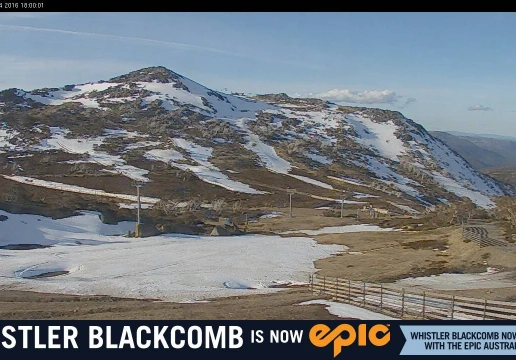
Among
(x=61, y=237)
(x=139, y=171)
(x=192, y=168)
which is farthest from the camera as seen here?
(x=192, y=168)

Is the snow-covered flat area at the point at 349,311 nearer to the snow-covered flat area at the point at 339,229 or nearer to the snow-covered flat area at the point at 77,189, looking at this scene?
the snow-covered flat area at the point at 339,229

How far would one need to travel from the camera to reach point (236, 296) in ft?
105

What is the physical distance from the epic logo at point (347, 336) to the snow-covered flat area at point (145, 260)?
58.3 ft

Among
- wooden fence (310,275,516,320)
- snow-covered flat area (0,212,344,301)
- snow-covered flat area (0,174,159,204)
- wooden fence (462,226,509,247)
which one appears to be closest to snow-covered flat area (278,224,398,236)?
snow-covered flat area (0,212,344,301)

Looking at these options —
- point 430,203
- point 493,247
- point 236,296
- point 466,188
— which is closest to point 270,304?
point 236,296

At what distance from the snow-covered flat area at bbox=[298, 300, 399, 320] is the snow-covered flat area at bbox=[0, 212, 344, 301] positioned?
7786mm

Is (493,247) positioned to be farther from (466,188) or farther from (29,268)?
(466,188)

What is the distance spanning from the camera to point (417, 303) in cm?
2481

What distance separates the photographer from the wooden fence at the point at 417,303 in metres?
22.0

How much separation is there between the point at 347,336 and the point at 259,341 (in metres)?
2.49

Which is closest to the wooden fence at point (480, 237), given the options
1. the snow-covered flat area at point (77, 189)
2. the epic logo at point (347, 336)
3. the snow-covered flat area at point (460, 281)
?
the snow-covered flat area at point (460, 281)

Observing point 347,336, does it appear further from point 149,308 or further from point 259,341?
point 149,308

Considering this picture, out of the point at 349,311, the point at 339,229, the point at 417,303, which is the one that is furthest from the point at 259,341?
the point at 339,229
